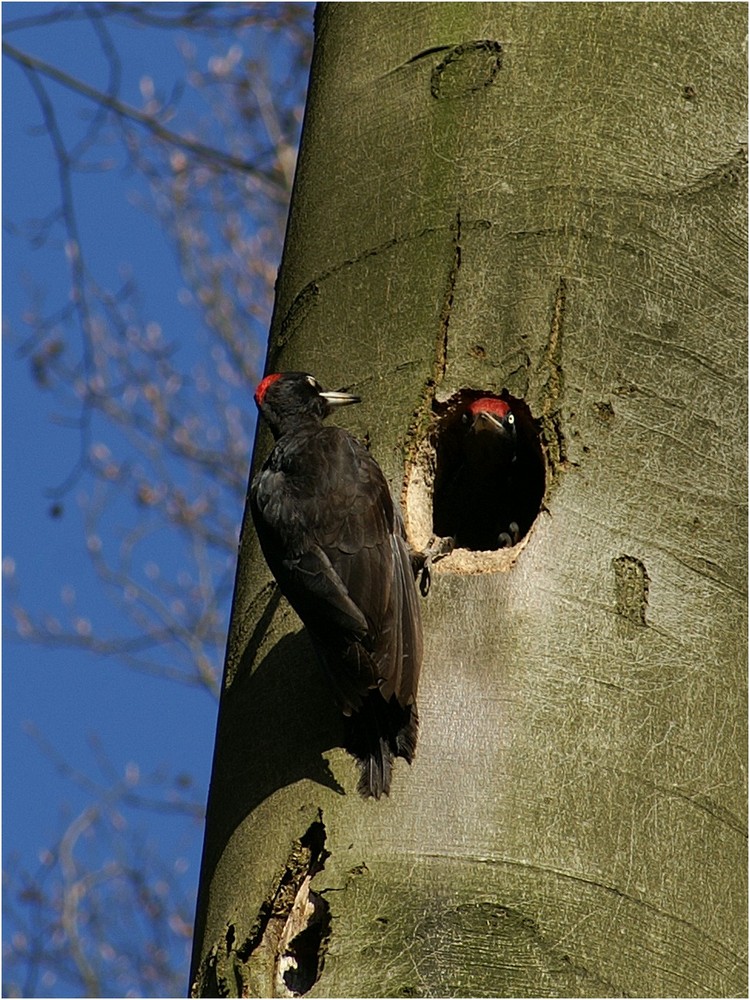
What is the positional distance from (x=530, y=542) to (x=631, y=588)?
0.78 feet

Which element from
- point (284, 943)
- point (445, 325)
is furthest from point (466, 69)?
point (284, 943)

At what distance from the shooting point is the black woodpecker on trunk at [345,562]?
9.77ft

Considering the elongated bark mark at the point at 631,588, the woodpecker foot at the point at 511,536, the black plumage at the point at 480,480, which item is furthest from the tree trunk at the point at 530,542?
the woodpecker foot at the point at 511,536

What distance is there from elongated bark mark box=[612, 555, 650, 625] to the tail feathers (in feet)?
1.50

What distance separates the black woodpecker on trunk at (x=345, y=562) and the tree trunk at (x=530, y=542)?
2.3 inches

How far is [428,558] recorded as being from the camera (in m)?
3.34

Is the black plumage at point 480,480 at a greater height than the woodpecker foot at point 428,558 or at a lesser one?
greater

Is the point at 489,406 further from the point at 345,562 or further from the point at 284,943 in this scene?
the point at 284,943

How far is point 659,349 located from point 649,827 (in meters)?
1.00

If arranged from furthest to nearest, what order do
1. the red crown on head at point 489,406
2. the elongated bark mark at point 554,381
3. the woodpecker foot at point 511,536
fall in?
the woodpecker foot at point 511,536 → the red crown on head at point 489,406 → the elongated bark mark at point 554,381

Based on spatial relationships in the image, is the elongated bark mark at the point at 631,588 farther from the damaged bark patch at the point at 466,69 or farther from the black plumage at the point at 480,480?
the damaged bark patch at the point at 466,69

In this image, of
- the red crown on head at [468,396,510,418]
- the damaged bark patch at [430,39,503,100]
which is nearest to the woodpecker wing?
the red crown on head at [468,396,510,418]

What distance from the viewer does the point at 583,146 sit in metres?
3.28

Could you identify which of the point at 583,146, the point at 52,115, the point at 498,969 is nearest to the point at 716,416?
the point at 583,146
